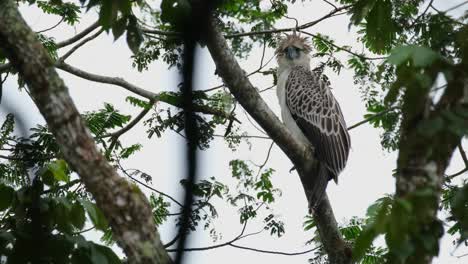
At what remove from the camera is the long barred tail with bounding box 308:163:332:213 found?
5173 mm

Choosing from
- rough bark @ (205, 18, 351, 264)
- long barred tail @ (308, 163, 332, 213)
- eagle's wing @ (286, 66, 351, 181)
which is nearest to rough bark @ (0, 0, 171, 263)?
rough bark @ (205, 18, 351, 264)

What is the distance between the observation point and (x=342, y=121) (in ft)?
22.5

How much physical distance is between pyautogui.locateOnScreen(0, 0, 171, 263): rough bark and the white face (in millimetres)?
4808

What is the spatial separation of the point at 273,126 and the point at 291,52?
116 inches

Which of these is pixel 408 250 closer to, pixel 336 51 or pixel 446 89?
pixel 446 89

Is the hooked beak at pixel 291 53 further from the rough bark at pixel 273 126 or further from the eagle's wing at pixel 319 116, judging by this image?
the rough bark at pixel 273 126

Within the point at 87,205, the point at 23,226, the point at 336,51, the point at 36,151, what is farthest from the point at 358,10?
the point at 336,51

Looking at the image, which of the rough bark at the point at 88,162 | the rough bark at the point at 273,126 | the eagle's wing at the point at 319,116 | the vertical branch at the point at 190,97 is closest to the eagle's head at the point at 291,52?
the eagle's wing at the point at 319,116

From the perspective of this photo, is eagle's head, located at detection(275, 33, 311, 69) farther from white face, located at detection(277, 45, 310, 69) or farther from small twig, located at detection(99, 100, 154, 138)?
small twig, located at detection(99, 100, 154, 138)

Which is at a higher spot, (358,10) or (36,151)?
(36,151)

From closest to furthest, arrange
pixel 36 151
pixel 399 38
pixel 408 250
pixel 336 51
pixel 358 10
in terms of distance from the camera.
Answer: pixel 408 250
pixel 358 10
pixel 36 151
pixel 399 38
pixel 336 51

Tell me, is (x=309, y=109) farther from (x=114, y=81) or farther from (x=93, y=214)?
(x=93, y=214)

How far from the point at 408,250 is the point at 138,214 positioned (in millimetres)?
1009

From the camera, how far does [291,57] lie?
749 cm
